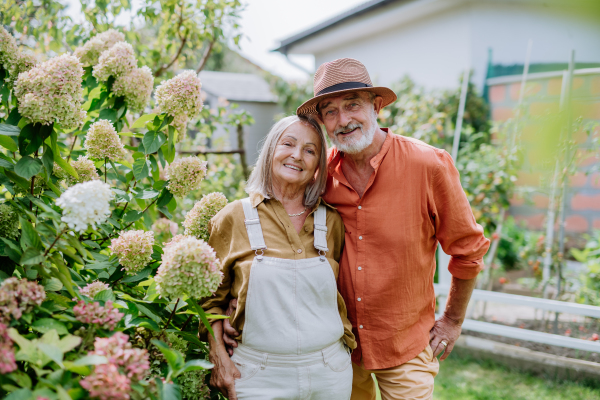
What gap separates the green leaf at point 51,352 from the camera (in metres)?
1.15

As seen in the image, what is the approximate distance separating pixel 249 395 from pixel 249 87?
1546 cm

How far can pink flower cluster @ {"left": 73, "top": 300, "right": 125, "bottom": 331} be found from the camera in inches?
53.3

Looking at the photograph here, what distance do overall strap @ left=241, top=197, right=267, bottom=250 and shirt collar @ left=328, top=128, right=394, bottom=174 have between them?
1.88 ft

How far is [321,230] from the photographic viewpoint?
2.17m

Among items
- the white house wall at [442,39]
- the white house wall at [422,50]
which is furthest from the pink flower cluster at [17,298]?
the white house wall at [422,50]

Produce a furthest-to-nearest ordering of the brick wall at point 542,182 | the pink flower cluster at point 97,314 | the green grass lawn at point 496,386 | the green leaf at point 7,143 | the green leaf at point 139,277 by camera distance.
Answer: the brick wall at point 542,182
the green grass lawn at point 496,386
the green leaf at point 139,277
the green leaf at point 7,143
the pink flower cluster at point 97,314

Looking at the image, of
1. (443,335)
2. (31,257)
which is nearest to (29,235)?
(31,257)

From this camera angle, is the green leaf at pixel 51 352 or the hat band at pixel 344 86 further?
the hat band at pixel 344 86

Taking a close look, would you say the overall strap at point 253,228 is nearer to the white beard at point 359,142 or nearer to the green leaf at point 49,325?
the white beard at point 359,142

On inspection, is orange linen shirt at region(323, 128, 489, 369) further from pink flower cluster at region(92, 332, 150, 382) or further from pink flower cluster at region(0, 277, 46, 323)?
pink flower cluster at region(0, 277, 46, 323)

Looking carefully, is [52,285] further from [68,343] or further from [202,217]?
[202,217]

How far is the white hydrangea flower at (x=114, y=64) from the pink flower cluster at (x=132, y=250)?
2.48ft

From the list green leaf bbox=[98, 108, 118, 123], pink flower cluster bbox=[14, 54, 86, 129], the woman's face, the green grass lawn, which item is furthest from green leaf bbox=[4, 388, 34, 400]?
the green grass lawn

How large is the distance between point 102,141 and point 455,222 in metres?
1.68
